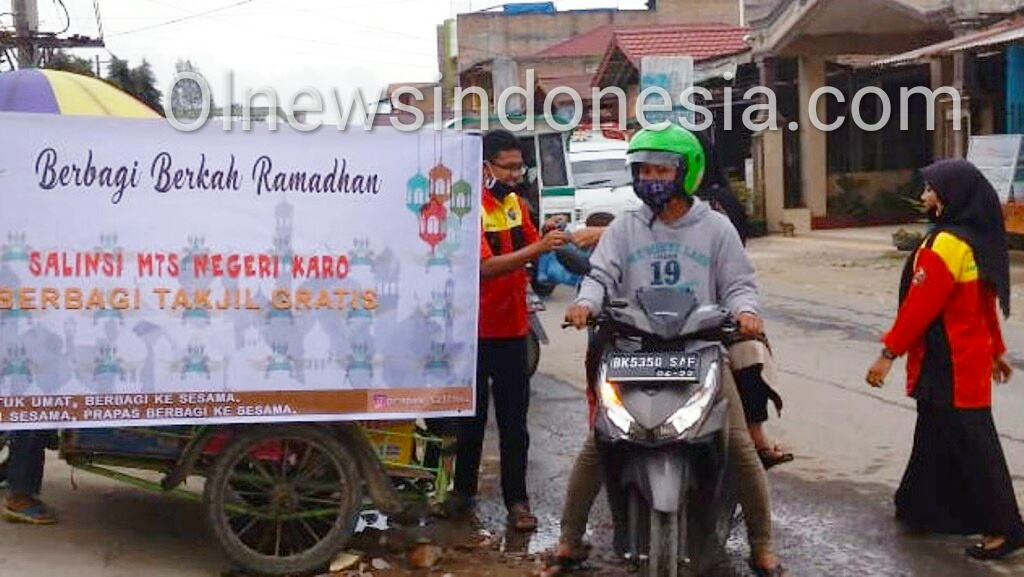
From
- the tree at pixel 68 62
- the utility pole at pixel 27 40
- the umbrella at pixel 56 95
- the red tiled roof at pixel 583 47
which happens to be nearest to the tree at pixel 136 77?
the tree at pixel 68 62

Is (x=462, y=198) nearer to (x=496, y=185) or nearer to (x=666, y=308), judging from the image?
(x=496, y=185)

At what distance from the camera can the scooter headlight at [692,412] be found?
3.74 meters

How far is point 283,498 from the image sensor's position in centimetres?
457

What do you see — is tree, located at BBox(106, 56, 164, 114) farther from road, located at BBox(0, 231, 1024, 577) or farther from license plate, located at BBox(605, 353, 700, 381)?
license plate, located at BBox(605, 353, 700, 381)

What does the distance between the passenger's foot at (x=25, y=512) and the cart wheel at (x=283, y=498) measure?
96 centimetres

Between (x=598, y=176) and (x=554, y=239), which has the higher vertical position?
(x=598, y=176)

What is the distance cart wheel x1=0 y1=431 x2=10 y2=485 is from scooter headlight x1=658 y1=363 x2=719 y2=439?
3031 mm

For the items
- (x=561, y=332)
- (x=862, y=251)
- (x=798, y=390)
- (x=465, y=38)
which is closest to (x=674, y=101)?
(x=862, y=251)

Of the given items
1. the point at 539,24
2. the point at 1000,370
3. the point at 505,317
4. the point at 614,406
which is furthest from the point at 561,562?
the point at 539,24

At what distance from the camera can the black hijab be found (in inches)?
181

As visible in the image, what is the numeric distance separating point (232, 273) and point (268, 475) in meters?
0.83

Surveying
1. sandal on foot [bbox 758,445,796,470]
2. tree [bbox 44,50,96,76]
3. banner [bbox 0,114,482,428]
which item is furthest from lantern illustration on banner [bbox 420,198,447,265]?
tree [bbox 44,50,96,76]

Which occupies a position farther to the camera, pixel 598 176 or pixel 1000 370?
pixel 598 176

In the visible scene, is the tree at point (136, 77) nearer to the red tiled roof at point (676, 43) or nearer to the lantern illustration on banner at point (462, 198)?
the red tiled roof at point (676, 43)
